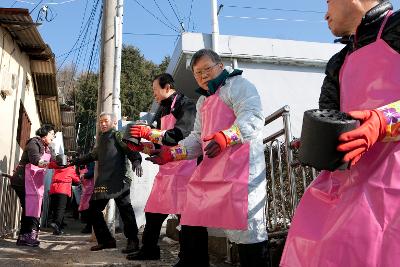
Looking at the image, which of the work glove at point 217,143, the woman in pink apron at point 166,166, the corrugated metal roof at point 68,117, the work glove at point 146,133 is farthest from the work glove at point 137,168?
the corrugated metal roof at point 68,117

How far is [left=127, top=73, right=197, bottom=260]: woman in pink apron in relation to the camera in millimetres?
3571

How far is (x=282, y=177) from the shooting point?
3.85 metres

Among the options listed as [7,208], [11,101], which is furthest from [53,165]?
[11,101]

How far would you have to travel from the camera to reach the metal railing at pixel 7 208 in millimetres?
6484

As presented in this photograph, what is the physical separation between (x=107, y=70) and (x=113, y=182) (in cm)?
252

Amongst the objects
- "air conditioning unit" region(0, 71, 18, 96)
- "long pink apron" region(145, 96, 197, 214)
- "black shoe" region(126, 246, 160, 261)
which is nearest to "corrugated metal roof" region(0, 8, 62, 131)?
"air conditioning unit" region(0, 71, 18, 96)

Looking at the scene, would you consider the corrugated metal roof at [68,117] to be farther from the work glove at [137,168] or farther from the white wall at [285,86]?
the work glove at [137,168]

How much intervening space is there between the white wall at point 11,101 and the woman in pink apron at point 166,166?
13.3 ft

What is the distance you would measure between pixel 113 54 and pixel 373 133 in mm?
5949

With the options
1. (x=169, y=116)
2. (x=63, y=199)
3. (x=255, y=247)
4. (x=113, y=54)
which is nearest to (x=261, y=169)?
(x=255, y=247)

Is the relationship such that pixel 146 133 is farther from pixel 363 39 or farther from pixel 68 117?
pixel 68 117

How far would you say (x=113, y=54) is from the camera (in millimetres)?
6832

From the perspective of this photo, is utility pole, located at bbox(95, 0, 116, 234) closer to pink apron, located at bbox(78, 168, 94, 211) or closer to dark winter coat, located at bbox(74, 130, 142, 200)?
pink apron, located at bbox(78, 168, 94, 211)

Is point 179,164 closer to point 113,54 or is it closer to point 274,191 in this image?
point 274,191
